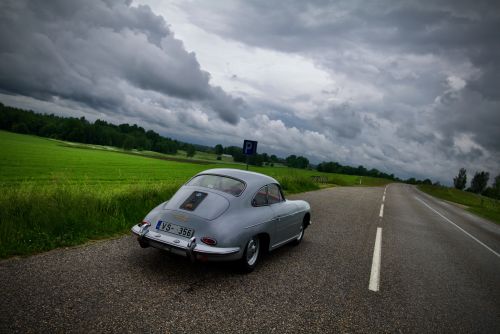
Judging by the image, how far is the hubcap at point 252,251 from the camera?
15.9 ft

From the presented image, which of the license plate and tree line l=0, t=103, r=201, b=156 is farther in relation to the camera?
tree line l=0, t=103, r=201, b=156

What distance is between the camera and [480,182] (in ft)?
468

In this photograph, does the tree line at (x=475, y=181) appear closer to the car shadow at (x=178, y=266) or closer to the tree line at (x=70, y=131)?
the tree line at (x=70, y=131)

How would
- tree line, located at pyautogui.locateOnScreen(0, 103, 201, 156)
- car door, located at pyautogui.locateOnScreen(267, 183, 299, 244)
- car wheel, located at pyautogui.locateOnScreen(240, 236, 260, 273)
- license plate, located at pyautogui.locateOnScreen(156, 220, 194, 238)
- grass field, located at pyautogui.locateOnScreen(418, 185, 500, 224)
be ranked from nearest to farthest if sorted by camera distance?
1. license plate, located at pyautogui.locateOnScreen(156, 220, 194, 238)
2. car wheel, located at pyautogui.locateOnScreen(240, 236, 260, 273)
3. car door, located at pyautogui.locateOnScreen(267, 183, 299, 244)
4. grass field, located at pyautogui.locateOnScreen(418, 185, 500, 224)
5. tree line, located at pyautogui.locateOnScreen(0, 103, 201, 156)

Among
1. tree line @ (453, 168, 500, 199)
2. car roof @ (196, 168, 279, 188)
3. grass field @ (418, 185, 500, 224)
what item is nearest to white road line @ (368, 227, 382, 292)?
car roof @ (196, 168, 279, 188)

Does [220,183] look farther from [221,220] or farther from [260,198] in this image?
[221,220]

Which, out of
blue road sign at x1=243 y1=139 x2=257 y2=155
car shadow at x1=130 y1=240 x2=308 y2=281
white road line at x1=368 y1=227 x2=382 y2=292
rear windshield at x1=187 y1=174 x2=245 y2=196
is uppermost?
blue road sign at x1=243 y1=139 x2=257 y2=155

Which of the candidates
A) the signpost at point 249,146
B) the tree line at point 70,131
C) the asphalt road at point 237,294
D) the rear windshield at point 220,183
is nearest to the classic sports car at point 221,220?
the rear windshield at point 220,183

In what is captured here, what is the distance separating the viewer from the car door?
18.2ft

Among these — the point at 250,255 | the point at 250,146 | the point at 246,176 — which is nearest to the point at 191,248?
the point at 250,255

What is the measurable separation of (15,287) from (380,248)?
7.24m

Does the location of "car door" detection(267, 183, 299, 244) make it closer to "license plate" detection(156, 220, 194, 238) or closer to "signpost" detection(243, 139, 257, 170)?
"license plate" detection(156, 220, 194, 238)

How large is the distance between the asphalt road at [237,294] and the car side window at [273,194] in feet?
3.75

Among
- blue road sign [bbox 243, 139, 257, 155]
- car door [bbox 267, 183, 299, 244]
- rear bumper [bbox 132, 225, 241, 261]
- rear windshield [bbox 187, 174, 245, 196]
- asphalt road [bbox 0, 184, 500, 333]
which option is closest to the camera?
asphalt road [bbox 0, 184, 500, 333]
